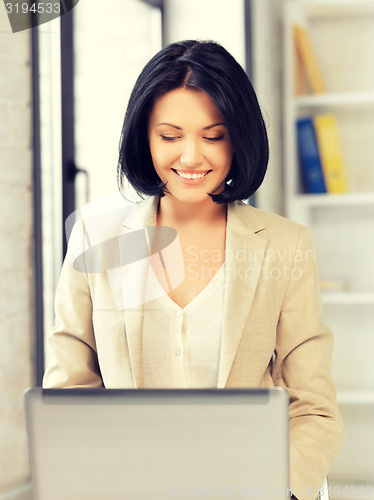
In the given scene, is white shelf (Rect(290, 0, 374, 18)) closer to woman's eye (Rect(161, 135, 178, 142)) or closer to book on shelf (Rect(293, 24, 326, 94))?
book on shelf (Rect(293, 24, 326, 94))

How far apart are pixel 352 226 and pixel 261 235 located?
1634 millimetres

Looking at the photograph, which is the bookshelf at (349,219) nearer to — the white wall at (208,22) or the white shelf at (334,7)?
the white shelf at (334,7)

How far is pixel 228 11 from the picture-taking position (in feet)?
7.88

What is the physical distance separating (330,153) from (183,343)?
61.8 inches

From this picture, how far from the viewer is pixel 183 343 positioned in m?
1.12

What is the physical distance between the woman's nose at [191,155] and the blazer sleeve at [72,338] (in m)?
0.25

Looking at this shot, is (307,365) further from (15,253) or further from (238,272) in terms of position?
(15,253)

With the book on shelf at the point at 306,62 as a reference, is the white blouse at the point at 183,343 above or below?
below

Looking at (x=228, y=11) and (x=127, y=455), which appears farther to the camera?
(x=228, y=11)

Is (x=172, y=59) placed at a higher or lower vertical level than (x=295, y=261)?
higher

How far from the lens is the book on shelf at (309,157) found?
253 cm

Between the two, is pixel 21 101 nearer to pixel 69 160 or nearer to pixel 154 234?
pixel 69 160

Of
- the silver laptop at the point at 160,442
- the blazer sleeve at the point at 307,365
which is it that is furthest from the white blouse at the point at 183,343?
the silver laptop at the point at 160,442

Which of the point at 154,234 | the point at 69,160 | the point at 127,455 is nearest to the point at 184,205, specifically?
the point at 154,234
